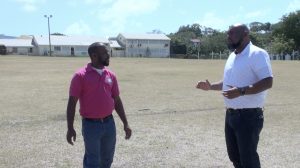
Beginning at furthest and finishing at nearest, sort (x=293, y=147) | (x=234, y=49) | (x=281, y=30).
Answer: (x=281, y=30), (x=293, y=147), (x=234, y=49)

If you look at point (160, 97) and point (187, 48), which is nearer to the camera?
point (160, 97)

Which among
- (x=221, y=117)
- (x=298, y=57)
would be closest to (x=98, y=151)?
(x=221, y=117)

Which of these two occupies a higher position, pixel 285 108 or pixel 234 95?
pixel 234 95

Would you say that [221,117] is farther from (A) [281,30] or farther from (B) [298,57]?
(A) [281,30]

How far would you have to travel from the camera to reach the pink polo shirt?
5.38 m

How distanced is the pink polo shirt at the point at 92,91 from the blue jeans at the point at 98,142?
102mm

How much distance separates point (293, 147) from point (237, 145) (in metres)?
3.61

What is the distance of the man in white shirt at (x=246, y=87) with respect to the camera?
4.97m

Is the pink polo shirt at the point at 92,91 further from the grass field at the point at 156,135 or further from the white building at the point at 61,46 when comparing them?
the white building at the point at 61,46

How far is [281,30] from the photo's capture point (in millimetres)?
104000

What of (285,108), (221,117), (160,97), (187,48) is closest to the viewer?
(221,117)

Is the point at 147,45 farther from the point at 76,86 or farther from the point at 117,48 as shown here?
the point at 76,86

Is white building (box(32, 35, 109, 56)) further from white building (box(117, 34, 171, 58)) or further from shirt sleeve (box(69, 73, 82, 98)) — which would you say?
shirt sleeve (box(69, 73, 82, 98))

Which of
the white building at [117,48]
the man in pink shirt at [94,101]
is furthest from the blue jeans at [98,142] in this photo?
the white building at [117,48]
